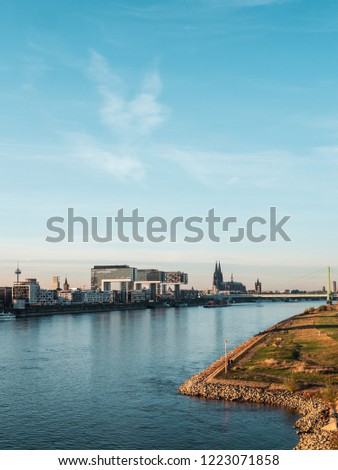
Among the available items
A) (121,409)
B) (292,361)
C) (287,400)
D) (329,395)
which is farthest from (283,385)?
(121,409)

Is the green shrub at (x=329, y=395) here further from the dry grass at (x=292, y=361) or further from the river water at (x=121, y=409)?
the dry grass at (x=292, y=361)

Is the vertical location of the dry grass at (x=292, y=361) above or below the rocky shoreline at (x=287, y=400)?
above

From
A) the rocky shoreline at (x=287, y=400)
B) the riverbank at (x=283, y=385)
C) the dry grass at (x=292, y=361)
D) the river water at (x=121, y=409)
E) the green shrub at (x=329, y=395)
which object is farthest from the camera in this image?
the dry grass at (x=292, y=361)

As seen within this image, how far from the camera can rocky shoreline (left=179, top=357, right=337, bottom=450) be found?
3556 cm

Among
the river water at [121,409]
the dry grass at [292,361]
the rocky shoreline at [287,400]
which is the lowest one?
the river water at [121,409]

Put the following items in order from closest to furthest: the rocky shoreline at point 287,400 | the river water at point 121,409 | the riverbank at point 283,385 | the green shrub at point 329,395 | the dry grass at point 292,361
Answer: the rocky shoreline at point 287,400
the river water at point 121,409
the riverbank at point 283,385
the green shrub at point 329,395
the dry grass at point 292,361

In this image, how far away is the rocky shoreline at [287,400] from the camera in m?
35.6

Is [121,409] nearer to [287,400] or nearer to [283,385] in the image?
[287,400]

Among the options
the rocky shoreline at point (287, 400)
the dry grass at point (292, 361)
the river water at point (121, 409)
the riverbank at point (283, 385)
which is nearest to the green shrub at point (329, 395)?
the riverbank at point (283, 385)

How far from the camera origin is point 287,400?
46.6 metres

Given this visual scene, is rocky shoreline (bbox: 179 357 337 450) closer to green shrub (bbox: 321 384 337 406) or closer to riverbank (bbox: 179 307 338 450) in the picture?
riverbank (bbox: 179 307 338 450)
